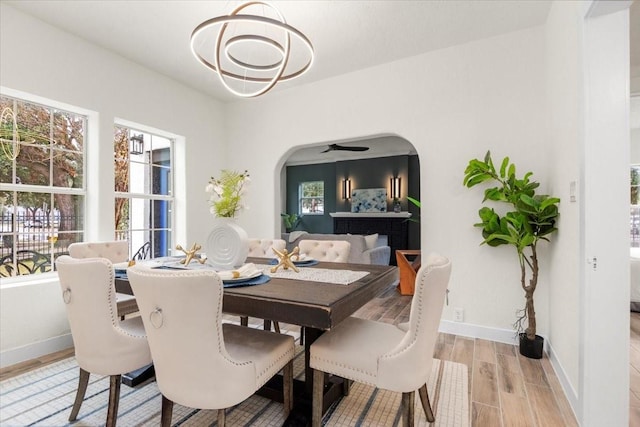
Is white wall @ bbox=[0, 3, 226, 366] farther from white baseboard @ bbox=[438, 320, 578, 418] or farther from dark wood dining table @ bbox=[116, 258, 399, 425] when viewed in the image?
white baseboard @ bbox=[438, 320, 578, 418]

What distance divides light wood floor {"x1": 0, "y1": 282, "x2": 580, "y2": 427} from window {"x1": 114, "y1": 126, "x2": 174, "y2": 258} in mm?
1375

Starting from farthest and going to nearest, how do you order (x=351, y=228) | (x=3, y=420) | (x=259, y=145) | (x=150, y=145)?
1. (x=351, y=228)
2. (x=259, y=145)
3. (x=150, y=145)
4. (x=3, y=420)

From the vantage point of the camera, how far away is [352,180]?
825 centimetres

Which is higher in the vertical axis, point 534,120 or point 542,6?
point 542,6

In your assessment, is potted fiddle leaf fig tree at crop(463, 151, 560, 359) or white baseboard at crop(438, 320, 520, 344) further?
white baseboard at crop(438, 320, 520, 344)

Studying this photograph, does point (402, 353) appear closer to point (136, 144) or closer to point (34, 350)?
point (34, 350)

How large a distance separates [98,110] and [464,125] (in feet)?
12.0

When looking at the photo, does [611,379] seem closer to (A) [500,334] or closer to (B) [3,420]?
(A) [500,334]

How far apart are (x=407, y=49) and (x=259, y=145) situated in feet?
7.42

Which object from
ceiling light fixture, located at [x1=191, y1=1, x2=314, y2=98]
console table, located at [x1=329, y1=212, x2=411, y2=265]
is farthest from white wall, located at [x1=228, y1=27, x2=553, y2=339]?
console table, located at [x1=329, y1=212, x2=411, y2=265]

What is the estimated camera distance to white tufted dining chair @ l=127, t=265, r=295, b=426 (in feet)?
4.08

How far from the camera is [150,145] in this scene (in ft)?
13.0

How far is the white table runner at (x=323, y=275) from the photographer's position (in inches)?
72.6

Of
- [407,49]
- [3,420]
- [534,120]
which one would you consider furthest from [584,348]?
[3,420]
